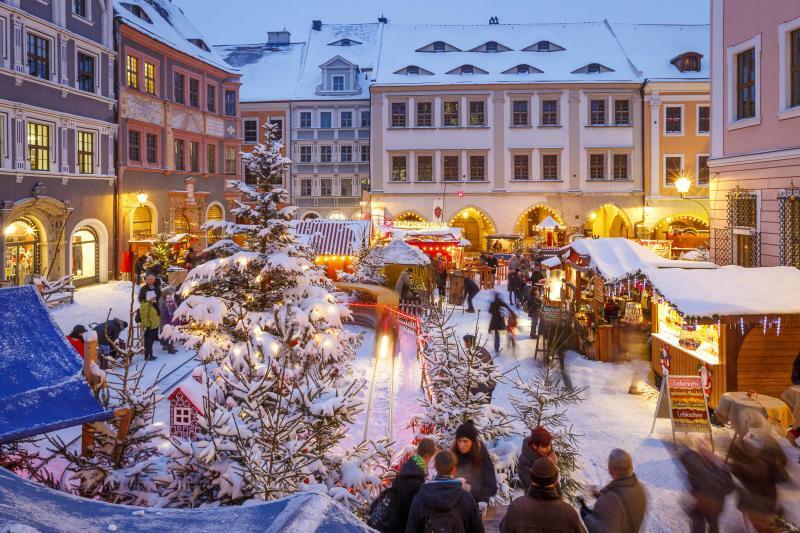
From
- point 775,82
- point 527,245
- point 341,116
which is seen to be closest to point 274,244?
point 775,82

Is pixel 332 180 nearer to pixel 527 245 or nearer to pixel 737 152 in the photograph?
pixel 527 245

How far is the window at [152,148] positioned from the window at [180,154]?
138 centimetres

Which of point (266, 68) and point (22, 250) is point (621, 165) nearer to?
point (266, 68)

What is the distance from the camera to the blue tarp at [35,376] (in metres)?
4.75

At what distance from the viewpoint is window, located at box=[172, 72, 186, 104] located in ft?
98.6

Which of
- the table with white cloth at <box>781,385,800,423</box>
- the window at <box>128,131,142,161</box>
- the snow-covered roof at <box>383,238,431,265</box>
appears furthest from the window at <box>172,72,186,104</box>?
the table with white cloth at <box>781,385,800,423</box>

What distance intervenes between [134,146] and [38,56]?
5.60 meters

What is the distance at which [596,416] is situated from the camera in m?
10.9

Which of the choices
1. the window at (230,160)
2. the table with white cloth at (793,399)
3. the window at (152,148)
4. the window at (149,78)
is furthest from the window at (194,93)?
the table with white cloth at (793,399)

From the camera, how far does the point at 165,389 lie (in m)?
11.8

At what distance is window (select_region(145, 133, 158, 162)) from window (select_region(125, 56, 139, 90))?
2.14 meters

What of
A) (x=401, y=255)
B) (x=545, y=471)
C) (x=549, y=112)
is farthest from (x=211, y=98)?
(x=545, y=471)

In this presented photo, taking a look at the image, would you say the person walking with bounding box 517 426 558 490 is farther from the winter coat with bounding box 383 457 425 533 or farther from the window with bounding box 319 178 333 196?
the window with bounding box 319 178 333 196

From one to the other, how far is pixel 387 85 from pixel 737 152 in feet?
80.4
